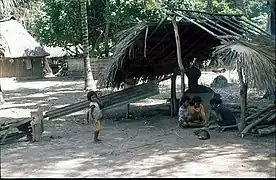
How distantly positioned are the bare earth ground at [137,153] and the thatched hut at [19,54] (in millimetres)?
22780

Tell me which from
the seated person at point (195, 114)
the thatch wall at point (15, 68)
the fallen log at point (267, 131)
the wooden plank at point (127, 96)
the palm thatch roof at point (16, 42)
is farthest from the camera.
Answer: the thatch wall at point (15, 68)

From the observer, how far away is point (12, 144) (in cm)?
968

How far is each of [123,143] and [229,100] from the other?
24.3ft

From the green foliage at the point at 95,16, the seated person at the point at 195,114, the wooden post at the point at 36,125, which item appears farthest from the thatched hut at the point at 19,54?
the seated person at the point at 195,114

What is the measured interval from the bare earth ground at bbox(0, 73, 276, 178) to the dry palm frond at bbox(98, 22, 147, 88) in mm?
1222

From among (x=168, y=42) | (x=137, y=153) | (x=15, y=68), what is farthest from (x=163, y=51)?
(x=15, y=68)

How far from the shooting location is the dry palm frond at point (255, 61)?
8461mm

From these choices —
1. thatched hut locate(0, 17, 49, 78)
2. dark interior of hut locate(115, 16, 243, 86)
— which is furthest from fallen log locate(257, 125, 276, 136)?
thatched hut locate(0, 17, 49, 78)

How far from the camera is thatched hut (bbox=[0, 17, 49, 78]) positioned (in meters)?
33.9

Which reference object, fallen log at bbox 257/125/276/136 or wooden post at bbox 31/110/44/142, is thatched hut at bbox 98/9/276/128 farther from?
wooden post at bbox 31/110/44/142

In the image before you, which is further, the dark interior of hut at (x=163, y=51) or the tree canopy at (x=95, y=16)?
the tree canopy at (x=95, y=16)

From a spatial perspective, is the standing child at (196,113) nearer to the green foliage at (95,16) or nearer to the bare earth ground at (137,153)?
the bare earth ground at (137,153)

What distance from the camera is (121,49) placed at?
11.5 m

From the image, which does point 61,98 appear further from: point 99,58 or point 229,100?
point 99,58
